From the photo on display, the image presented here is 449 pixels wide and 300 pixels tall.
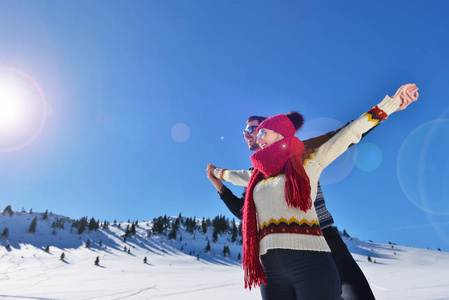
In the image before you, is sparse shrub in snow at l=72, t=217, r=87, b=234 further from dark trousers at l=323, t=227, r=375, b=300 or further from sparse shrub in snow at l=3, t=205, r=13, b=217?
dark trousers at l=323, t=227, r=375, b=300

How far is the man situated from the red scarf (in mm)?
175

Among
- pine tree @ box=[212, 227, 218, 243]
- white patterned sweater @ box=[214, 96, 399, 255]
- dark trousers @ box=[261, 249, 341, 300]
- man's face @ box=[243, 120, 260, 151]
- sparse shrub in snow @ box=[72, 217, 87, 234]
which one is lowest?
dark trousers @ box=[261, 249, 341, 300]

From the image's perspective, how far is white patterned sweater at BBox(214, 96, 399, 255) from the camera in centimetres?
150

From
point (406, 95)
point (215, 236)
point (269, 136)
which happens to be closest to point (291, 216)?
point (269, 136)

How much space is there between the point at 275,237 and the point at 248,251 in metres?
0.28

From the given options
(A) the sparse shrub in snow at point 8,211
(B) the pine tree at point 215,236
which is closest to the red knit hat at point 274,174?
(B) the pine tree at point 215,236

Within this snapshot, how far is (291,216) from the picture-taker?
158 centimetres

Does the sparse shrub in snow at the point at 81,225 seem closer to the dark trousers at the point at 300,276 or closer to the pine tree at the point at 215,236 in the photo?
the pine tree at the point at 215,236

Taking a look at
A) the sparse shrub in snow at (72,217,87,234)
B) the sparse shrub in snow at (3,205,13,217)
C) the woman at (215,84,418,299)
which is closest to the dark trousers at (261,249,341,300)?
the woman at (215,84,418,299)

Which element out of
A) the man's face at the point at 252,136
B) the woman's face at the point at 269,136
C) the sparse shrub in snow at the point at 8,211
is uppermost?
the sparse shrub in snow at the point at 8,211

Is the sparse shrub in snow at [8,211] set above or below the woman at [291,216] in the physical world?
above

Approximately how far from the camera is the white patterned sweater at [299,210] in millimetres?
1498

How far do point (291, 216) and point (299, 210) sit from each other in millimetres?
69

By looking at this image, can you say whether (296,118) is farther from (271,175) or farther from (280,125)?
(271,175)
